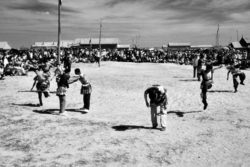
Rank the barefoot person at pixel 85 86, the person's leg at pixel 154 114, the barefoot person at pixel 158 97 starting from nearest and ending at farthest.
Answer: the barefoot person at pixel 158 97 < the person's leg at pixel 154 114 < the barefoot person at pixel 85 86

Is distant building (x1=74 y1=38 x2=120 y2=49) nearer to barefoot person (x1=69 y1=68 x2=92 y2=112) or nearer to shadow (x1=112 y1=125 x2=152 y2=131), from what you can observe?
barefoot person (x1=69 y1=68 x2=92 y2=112)

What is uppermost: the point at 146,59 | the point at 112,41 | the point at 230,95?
the point at 112,41

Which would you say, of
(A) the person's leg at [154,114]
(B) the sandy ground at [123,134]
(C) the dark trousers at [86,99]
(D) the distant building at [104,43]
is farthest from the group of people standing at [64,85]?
(D) the distant building at [104,43]

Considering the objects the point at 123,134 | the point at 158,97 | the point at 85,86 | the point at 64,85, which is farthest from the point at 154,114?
the point at 64,85

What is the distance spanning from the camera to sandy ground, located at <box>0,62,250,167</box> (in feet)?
17.3

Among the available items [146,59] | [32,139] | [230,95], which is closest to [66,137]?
[32,139]

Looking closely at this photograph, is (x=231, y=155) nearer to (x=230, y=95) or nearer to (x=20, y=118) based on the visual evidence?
(x=20, y=118)

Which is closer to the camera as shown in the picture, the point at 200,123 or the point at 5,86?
the point at 200,123

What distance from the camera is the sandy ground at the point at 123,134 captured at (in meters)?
5.26

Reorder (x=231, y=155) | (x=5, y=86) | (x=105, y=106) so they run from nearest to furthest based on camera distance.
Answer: (x=231, y=155) < (x=105, y=106) < (x=5, y=86)

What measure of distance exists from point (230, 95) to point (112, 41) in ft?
202

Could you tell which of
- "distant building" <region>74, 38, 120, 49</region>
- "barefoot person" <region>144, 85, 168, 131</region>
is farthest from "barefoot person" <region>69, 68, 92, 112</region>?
"distant building" <region>74, 38, 120, 49</region>

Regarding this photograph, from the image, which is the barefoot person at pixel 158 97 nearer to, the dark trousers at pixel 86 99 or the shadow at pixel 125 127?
the shadow at pixel 125 127

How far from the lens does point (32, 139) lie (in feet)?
20.7
